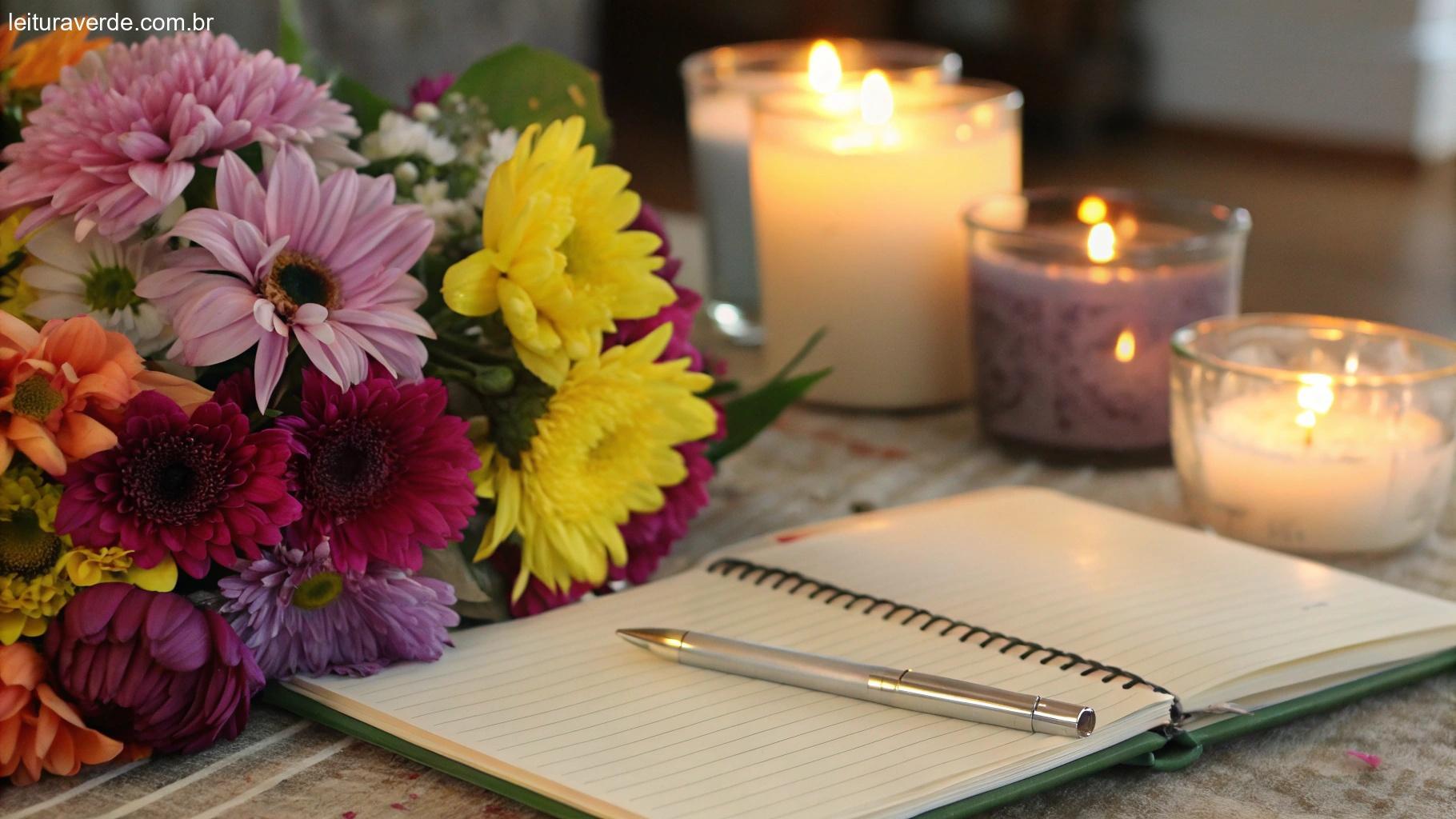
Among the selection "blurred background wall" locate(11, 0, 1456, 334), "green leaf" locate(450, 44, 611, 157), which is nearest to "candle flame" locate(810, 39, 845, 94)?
"green leaf" locate(450, 44, 611, 157)

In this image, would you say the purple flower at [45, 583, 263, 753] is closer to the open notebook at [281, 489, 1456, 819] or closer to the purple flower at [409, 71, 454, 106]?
the open notebook at [281, 489, 1456, 819]

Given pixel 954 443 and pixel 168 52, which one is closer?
pixel 168 52

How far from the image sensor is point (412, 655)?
52cm

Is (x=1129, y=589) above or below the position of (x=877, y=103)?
below

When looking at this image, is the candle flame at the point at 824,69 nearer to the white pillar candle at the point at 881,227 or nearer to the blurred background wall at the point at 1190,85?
the white pillar candle at the point at 881,227

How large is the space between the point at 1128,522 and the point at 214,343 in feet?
1.27

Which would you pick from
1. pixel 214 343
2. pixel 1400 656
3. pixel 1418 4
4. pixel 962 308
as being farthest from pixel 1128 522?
pixel 1418 4

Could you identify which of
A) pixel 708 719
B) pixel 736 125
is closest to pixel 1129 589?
pixel 708 719

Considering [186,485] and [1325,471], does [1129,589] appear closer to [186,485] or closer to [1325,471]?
[1325,471]

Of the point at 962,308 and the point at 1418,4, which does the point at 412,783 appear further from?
the point at 1418,4

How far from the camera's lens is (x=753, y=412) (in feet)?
2.29

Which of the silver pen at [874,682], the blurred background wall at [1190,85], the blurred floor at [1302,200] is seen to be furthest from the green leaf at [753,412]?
the blurred background wall at [1190,85]

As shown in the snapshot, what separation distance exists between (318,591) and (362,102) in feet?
0.82

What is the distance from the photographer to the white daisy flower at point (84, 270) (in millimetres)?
511
